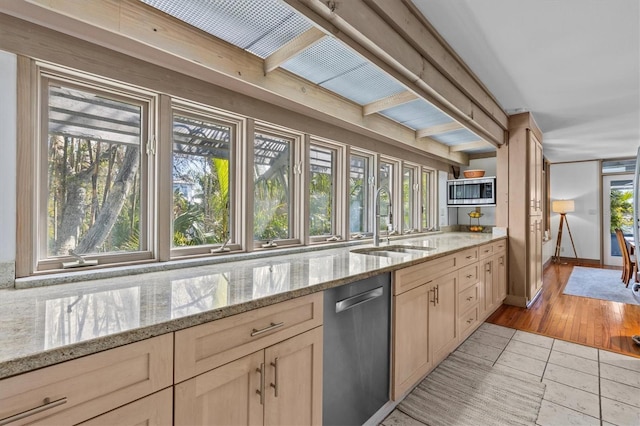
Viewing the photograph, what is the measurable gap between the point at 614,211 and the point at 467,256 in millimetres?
6338

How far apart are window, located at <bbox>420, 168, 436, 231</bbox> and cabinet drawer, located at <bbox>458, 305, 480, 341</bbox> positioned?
5.21 feet

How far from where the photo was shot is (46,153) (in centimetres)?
135

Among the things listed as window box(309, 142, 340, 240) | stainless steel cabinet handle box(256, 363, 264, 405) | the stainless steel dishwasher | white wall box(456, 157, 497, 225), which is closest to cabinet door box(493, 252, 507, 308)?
white wall box(456, 157, 497, 225)

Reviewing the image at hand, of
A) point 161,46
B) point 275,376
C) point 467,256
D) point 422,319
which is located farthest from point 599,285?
point 161,46

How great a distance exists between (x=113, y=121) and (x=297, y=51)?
1028 millimetres

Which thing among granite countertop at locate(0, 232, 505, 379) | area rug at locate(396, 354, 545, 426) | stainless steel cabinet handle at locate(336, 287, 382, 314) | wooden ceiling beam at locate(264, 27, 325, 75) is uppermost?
wooden ceiling beam at locate(264, 27, 325, 75)

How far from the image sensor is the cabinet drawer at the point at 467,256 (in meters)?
2.66

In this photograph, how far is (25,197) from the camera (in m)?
1.25

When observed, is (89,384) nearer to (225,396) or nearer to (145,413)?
(145,413)

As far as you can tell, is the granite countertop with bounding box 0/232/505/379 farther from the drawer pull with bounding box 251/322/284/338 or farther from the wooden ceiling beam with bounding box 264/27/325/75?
the wooden ceiling beam with bounding box 264/27/325/75

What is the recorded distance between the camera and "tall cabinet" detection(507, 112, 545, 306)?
380 cm

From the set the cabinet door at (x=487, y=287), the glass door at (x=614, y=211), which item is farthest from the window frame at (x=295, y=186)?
the glass door at (x=614, y=211)

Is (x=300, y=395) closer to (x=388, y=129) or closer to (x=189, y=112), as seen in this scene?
(x=189, y=112)

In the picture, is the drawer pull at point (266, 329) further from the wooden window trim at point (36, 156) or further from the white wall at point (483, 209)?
the white wall at point (483, 209)
